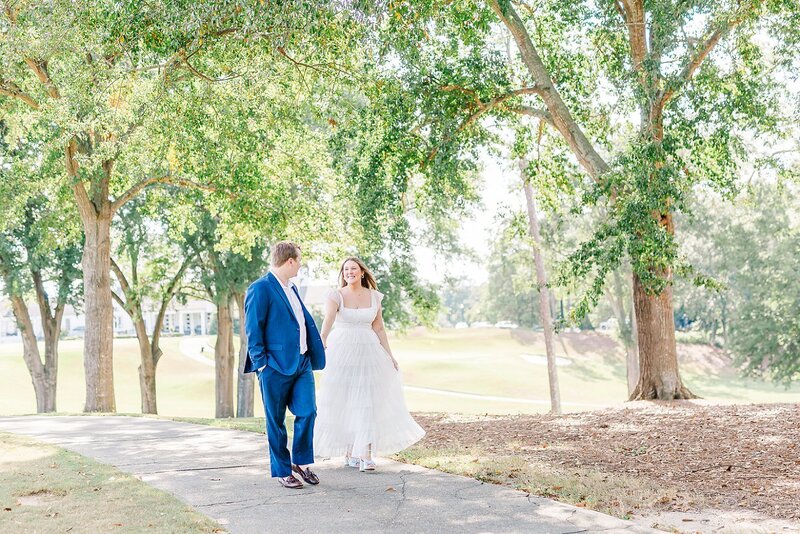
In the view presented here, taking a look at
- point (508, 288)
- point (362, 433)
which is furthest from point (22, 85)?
point (508, 288)

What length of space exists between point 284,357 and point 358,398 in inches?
49.6

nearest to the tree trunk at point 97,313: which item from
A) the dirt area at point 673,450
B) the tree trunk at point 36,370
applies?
the dirt area at point 673,450

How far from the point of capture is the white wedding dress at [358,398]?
775cm

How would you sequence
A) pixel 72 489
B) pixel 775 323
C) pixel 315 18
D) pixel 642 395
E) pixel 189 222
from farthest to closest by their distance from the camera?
pixel 775 323 < pixel 189 222 < pixel 642 395 < pixel 315 18 < pixel 72 489

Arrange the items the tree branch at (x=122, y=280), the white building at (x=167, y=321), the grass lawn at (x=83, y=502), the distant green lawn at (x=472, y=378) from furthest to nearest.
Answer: the white building at (x=167, y=321)
the distant green lawn at (x=472, y=378)
the tree branch at (x=122, y=280)
the grass lawn at (x=83, y=502)

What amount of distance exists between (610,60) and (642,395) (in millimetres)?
6413

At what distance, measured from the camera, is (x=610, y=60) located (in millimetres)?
15766

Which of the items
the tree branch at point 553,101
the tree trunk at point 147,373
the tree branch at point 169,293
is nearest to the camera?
the tree branch at point 553,101

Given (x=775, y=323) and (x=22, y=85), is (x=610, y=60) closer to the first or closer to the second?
(x=22, y=85)

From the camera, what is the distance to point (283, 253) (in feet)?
22.9

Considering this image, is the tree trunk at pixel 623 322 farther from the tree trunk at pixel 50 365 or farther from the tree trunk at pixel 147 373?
the tree trunk at pixel 50 365

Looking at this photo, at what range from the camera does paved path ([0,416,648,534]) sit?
5.59 m

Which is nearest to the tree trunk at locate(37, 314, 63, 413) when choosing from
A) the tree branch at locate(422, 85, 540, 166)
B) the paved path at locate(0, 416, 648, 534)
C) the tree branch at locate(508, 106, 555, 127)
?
the tree branch at locate(422, 85, 540, 166)

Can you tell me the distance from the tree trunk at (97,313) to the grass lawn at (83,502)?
9.55 meters
